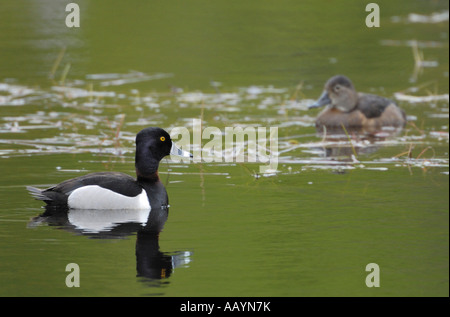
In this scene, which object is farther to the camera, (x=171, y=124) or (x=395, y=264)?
(x=171, y=124)

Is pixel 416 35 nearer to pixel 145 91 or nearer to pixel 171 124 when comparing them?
pixel 145 91

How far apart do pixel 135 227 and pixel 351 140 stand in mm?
6257

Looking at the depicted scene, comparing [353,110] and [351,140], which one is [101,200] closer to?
[351,140]

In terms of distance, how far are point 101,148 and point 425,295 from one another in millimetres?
7163

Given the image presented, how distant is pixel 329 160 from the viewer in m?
13.4

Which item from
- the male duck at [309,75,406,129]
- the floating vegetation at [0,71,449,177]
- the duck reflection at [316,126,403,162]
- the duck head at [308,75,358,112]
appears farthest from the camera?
the duck head at [308,75,358,112]

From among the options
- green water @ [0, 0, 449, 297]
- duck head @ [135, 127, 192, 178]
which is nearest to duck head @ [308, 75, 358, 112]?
green water @ [0, 0, 449, 297]

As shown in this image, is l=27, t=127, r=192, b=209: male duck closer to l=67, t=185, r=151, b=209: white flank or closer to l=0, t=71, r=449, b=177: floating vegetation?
l=67, t=185, r=151, b=209: white flank

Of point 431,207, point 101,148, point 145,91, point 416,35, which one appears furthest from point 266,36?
point 431,207

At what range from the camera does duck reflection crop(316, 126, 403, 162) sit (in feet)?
45.8

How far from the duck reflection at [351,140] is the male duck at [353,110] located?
0.54 feet

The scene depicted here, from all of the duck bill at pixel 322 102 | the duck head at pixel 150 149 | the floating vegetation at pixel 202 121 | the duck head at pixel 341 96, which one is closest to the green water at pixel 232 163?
the floating vegetation at pixel 202 121

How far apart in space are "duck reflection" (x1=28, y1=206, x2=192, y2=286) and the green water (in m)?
0.07

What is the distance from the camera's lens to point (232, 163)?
43.4ft
